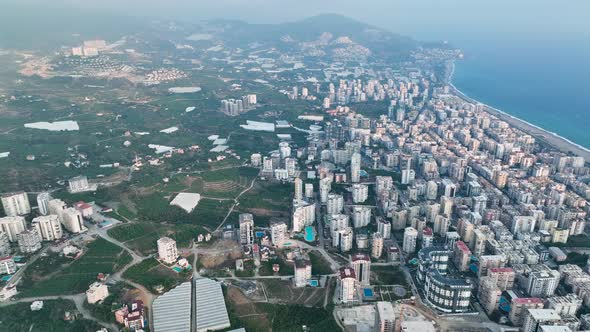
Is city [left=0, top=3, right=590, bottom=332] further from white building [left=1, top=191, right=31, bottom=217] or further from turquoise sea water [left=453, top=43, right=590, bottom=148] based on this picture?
turquoise sea water [left=453, top=43, right=590, bottom=148]

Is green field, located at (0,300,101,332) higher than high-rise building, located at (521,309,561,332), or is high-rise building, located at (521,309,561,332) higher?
high-rise building, located at (521,309,561,332)

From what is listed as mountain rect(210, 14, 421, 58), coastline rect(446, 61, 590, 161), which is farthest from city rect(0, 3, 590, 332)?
mountain rect(210, 14, 421, 58)

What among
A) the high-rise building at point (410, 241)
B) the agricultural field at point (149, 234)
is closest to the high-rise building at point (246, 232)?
the agricultural field at point (149, 234)

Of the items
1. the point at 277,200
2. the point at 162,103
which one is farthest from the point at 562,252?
the point at 162,103

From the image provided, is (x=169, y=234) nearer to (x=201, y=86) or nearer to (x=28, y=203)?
(x=28, y=203)

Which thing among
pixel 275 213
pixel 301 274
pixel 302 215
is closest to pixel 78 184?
pixel 275 213

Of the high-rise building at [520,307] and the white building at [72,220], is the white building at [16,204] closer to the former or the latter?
the white building at [72,220]

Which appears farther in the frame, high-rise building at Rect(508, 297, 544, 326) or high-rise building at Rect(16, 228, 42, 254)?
high-rise building at Rect(16, 228, 42, 254)
